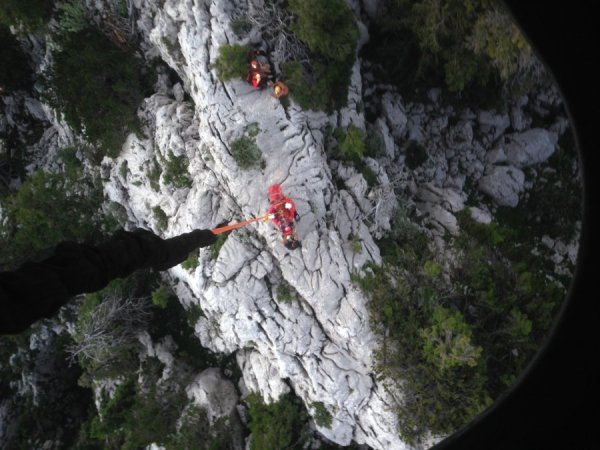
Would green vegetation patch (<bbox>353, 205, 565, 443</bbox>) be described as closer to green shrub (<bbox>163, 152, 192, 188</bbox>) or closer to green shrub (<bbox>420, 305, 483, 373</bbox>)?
green shrub (<bbox>420, 305, 483, 373</bbox>)

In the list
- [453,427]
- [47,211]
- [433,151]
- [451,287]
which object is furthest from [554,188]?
[47,211]

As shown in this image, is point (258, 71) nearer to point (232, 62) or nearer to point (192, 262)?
point (232, 62)

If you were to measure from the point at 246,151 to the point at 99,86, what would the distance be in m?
6.79

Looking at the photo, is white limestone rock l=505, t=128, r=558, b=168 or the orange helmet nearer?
the orange helmet

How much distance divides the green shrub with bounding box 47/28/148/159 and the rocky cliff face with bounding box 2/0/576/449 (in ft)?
2.13

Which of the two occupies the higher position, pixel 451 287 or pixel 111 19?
pixel 111 19

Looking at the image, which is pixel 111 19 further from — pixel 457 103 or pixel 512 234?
pixel 512 234

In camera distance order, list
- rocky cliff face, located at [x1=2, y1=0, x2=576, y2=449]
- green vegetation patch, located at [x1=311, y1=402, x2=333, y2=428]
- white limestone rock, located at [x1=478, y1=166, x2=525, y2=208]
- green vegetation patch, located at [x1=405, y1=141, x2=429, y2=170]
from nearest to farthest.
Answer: rocky cliff face, located at [x1=2, y1=0, x2=576, y2=449] < green vegetation patch, located at [x1=311, y1=402, x2=333, y2=428] < white limestone rock, located at [x1=478, y1=166, x2=525, y2=208] < green vegetation patch, located at [x1=405, y1=141, x2=429, y2=170]

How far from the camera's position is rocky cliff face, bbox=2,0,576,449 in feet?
32.5

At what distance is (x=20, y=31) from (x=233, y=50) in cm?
974

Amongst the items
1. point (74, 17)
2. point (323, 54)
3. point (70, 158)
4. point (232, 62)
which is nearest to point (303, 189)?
point (323, 54)

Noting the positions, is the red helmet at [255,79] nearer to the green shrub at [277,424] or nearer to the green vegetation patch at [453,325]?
the green vegetation patch at [453,325]

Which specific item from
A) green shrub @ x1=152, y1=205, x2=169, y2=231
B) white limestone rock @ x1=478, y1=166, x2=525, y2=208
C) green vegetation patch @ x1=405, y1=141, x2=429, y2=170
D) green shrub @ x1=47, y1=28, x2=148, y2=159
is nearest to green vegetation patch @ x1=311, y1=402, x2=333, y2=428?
green shrub @ x1=152, y1=205, x2=169, y2=231

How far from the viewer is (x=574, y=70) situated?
1976 millimetres
